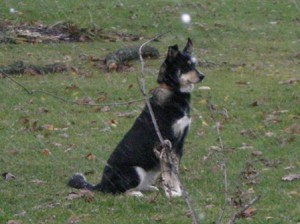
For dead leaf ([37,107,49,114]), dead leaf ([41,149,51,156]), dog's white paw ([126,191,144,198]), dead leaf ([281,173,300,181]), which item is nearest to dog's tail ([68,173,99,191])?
dog's white paw ([126,191,144,198])

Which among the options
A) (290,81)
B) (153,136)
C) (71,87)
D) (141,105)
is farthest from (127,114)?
(153,136)

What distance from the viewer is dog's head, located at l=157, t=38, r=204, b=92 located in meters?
7.86

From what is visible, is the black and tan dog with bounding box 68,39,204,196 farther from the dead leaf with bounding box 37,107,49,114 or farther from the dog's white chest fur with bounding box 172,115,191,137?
the dead leaf with bounding box 37,107,49,114

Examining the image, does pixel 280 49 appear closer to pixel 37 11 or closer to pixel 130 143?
pixel 37 11

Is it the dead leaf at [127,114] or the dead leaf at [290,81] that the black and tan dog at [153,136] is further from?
the dead leaf at [290,81]

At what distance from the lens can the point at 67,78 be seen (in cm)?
1493

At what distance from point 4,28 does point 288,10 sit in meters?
8.28

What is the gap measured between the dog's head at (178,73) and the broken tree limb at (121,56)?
24.6ft

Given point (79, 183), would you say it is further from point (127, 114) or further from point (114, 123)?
point (127, 114)

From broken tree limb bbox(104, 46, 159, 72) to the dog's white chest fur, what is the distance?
7.77 meters

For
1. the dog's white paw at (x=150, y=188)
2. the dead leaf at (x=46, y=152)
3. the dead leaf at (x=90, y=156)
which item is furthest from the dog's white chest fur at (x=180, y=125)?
the dead leaf at (x=46, y=152)

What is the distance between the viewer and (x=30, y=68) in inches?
606

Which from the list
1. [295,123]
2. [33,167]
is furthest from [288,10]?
[33,167]

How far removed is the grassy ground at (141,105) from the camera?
7.14m
